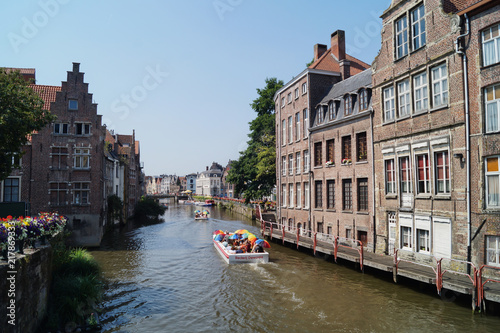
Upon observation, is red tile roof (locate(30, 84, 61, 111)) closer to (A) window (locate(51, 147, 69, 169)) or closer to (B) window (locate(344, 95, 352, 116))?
(A) window (locate(51, 147, 69, 169))

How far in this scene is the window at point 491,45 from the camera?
12.9 m

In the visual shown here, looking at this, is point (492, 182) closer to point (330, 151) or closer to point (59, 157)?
point (330, 151)

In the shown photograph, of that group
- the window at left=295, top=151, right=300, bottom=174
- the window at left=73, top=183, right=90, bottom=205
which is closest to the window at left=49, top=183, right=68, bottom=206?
the window at left=73, top=183, right=90, bottom=205

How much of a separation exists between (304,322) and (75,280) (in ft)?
26.2

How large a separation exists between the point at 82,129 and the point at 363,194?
71.8 ft

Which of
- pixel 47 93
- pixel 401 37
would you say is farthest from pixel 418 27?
pixel 47 93

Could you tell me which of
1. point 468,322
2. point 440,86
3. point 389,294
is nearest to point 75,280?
point 389,294

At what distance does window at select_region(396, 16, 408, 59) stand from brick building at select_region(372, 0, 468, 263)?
0.05 m

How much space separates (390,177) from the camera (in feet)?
61.0

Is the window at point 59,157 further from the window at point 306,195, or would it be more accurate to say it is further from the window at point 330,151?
the window at point 330,151

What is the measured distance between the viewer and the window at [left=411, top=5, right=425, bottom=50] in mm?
16422

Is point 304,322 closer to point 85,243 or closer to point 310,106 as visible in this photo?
point 310,106

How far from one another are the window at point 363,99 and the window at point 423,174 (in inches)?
224

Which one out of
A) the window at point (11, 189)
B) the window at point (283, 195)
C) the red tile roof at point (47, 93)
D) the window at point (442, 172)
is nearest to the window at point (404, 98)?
the window at point (442, 172)
